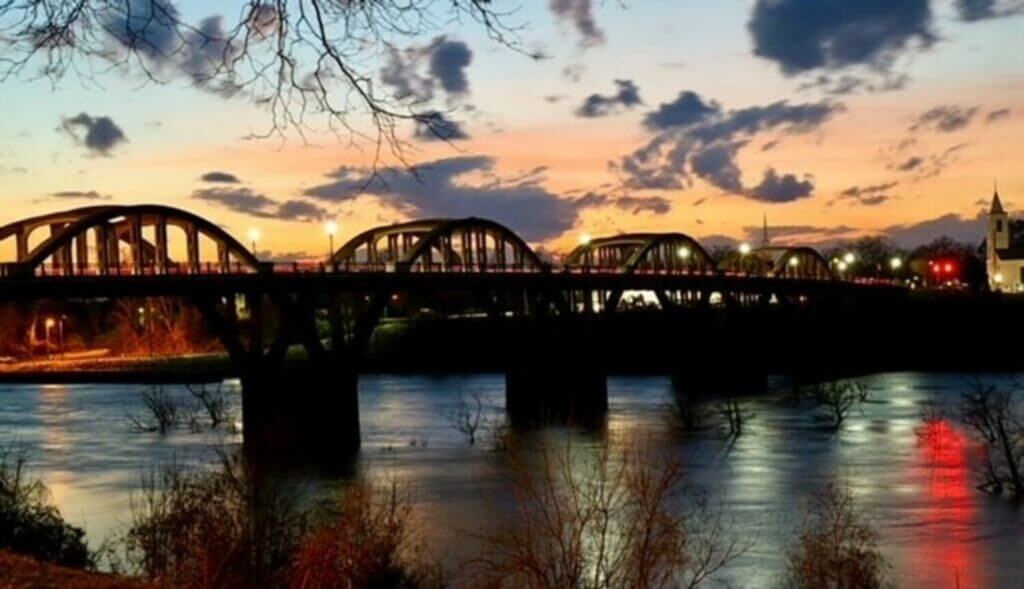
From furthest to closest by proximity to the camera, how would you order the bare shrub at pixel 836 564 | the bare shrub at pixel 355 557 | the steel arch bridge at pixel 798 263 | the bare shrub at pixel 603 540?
the steel arch bridge at pixel 798 263, the bare shrub at pixel 836 564, the bare shrub at pixel 603 540, the bare shrub at pixel 355 557

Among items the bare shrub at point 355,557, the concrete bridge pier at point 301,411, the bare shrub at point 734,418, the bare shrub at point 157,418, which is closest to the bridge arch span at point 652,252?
the bare shrub at point 734,418

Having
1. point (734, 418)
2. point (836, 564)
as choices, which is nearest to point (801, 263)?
point (734, 418)

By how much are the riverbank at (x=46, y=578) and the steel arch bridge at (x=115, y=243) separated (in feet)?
112

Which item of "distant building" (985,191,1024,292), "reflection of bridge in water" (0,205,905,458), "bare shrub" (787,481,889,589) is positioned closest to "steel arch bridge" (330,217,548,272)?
"reflection of bridge in water" (0,205,905,458)

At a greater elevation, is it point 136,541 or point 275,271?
point 275,271

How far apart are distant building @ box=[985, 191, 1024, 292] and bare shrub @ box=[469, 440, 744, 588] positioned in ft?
435

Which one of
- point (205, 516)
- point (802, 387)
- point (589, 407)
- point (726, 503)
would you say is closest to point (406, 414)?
point (589, 407)

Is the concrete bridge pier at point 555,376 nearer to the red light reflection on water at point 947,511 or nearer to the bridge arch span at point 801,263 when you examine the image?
the red light reflection on water at point 947,511

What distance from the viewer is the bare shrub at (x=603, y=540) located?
19.5 metres

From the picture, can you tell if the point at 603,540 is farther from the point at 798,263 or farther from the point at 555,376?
the point at 798,263

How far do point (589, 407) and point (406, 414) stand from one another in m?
8.99

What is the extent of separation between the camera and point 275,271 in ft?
191

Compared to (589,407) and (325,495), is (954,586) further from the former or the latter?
(589,407)

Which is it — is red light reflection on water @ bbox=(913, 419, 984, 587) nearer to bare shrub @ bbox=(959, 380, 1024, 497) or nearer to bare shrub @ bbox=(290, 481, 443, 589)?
bare shrub @ bbox=(959, 380, 1024, 497)
